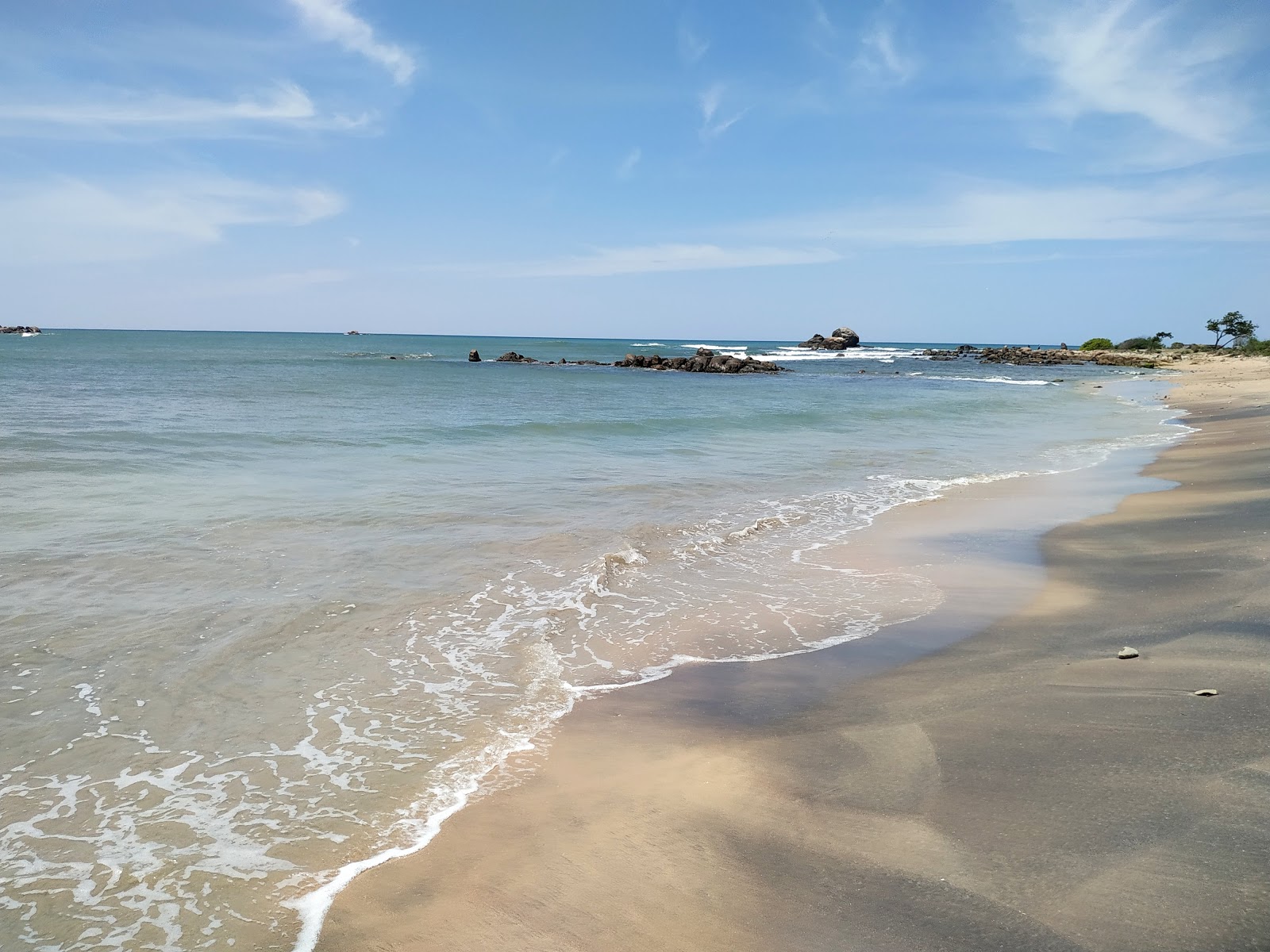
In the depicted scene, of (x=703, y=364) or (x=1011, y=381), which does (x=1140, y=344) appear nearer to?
(x=1011, y=381)

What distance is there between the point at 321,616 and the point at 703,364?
5517 centimetres

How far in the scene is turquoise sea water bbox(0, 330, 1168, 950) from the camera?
3.87 m

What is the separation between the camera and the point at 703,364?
60.8 meters

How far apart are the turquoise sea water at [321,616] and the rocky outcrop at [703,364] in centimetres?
4022

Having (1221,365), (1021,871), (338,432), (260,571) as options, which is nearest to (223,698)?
(260,571)

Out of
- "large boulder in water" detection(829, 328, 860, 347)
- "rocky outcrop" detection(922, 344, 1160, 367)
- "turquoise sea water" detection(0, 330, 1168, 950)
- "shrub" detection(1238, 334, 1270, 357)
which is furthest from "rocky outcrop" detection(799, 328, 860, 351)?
"turquoise sea water" detection(0, 330, 1168, 950)

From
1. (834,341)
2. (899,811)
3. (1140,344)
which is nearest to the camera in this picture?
(899,811)

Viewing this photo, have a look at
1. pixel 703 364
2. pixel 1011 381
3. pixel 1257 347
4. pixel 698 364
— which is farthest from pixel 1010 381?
pixel 1257 347

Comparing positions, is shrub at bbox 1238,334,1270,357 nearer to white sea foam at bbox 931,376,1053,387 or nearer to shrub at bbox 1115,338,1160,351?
shrub at bbox 1115,338,1160,351

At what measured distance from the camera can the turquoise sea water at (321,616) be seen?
387 centimetres

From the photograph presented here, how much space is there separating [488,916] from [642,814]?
1.01 metres

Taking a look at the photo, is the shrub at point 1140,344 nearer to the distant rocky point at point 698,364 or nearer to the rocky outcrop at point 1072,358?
the rocky outcrop at point 1072,358

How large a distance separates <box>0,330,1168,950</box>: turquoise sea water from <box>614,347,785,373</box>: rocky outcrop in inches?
1584

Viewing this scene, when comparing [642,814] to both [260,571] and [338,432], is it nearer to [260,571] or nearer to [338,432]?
[260,571]
